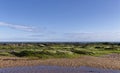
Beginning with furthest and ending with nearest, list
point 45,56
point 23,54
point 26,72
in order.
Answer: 1. point 23,54
2. point 45,56
3. point 26,72

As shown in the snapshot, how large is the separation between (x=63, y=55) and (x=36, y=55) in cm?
554

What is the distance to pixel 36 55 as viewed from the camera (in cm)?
3894

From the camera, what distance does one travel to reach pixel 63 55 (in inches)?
1521

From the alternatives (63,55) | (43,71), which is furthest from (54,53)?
(43,71)

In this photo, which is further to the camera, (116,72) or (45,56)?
(45,56)

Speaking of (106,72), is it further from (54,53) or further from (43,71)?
(54,53)

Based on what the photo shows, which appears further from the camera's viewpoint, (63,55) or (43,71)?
(63,55)

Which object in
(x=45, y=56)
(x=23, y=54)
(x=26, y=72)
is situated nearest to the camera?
(x=26, y=72)

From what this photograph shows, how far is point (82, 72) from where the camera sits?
71.7 ft

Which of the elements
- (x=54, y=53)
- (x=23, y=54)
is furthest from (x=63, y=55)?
(x=23, y=54)

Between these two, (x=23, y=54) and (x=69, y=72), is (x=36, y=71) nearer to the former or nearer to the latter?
(x=69, y=72)

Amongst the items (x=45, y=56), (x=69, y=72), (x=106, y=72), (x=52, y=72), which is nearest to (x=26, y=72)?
(x=52, y=72)

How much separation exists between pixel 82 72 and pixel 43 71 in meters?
4.58

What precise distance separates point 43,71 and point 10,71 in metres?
3.86
